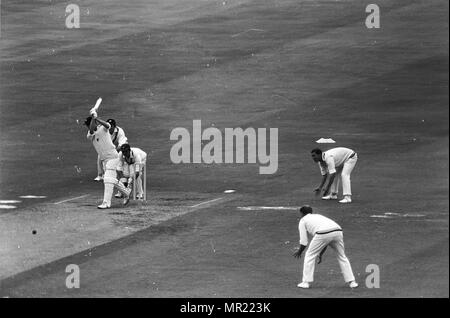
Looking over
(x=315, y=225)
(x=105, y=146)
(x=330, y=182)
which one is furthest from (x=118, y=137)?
(x=315, y=225)

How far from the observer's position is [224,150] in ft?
108

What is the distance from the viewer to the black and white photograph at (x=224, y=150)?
23078 mm

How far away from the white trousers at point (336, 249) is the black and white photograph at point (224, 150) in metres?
0.03

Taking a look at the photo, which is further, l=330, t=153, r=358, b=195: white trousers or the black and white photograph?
l=330, t=153, r=358, b=195: white trousers

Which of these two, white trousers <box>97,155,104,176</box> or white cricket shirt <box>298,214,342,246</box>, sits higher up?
white trousers <box>97,155,104,176</box>

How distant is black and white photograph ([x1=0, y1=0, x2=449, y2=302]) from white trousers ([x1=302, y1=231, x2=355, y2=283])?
3 cm

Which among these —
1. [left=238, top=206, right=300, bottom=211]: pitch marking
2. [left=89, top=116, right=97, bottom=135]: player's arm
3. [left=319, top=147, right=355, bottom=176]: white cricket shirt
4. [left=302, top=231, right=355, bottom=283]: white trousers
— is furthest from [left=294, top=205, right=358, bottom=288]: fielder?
[left=89, top=116, right=97, bottom=135]: player's arm

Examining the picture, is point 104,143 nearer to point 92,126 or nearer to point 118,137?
point 92,126

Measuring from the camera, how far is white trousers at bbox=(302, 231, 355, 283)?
72.1 feet

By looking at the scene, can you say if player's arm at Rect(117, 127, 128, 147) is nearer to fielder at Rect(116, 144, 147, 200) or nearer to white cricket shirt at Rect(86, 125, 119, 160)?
white cricket shirt at Rect(86, 125, 119, 160)

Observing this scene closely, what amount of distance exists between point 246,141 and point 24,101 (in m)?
7.28

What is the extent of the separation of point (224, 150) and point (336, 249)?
442 inches

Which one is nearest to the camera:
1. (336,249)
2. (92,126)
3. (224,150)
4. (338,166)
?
(336,249)

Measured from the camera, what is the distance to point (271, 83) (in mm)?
37656
